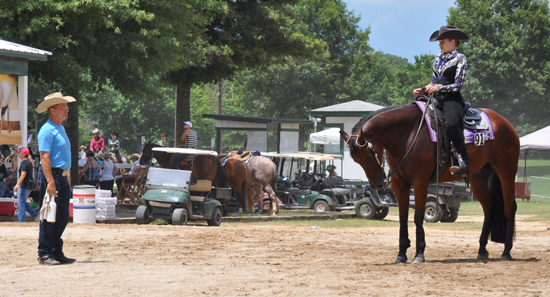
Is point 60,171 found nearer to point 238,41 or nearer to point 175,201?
point 175,201

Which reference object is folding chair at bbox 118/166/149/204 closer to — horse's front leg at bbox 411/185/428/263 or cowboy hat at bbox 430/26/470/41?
horse's front leg at bbox 411/185/428/263

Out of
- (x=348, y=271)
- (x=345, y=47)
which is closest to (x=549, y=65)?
(x=345, y=47)

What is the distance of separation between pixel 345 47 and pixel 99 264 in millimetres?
50226

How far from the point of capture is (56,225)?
915cm

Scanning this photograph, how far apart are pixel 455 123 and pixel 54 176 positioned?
213 inches

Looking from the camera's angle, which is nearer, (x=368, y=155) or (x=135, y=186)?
(x=368, y=155)

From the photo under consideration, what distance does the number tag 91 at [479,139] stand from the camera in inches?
368

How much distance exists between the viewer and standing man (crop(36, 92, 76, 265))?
351 inches

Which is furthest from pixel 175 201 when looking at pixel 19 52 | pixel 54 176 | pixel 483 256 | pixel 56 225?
pixel 483 256

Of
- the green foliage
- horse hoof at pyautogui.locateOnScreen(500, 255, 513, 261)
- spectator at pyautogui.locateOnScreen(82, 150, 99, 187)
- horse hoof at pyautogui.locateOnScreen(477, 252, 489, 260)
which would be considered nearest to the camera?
horse hoof at pyautogui.locateOnScreen(500, 255, 513, 261)

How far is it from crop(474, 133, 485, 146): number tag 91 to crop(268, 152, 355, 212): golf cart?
1486 cm

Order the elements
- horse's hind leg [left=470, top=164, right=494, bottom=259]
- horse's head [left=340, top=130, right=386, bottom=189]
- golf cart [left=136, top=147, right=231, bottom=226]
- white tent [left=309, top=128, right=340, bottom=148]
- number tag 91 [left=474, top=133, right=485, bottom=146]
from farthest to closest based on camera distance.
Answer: white tent [left=309, top=128, right=340, bottom=148] → golf cart [left=136, top=147, right=231, bottom=226] → horse's hind leg [left=470, top=164, right=494, bottom=259] → number tag 91 [left=474, top=133, right=485, bottom=146] → horse's head [left=340, top=130, right=386, bottom=189]

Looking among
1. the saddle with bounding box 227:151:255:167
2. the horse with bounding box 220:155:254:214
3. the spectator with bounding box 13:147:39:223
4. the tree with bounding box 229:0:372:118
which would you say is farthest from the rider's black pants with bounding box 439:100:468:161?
the tree with bounding box 229:0:372:118

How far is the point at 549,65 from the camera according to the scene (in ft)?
177
